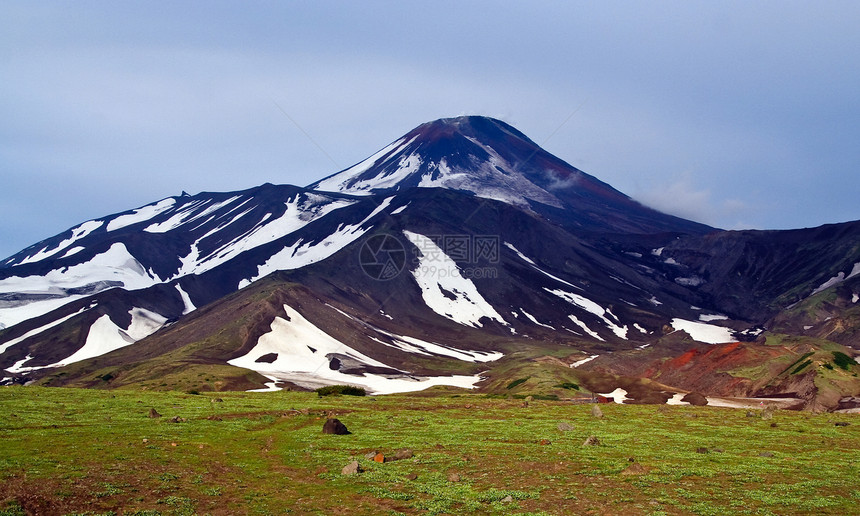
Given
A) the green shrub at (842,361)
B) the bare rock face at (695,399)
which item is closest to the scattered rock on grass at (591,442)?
the bare rock face at (695,399)

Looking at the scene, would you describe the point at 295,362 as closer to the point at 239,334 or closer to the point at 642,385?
the point at 239,334

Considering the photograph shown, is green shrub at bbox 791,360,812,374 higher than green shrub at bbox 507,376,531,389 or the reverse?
higher

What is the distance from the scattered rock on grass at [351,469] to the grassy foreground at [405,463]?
0.36 m

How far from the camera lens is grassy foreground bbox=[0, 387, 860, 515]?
78.5 feet

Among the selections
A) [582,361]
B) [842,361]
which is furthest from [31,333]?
[842,361]

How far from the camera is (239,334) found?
15438 centimetres

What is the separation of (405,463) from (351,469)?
117 inches

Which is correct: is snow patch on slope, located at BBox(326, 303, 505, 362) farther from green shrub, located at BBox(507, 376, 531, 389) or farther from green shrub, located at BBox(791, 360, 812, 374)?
green shrub, located at BBox(791, 360, 812, 374)

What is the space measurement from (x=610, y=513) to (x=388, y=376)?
118631 millimetres

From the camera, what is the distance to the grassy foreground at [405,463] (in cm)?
2394

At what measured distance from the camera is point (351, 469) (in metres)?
28.7

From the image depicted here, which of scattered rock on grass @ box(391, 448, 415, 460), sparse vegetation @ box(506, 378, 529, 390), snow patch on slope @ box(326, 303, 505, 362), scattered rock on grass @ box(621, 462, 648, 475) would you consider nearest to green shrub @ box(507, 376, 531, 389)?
sparse vegetation @ box(506, 378, 529, 390)

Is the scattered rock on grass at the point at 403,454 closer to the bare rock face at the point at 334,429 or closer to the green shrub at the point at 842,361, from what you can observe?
the bare rock face at the point at 334,429

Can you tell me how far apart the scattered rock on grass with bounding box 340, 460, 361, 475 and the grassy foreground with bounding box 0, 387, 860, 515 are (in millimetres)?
360
